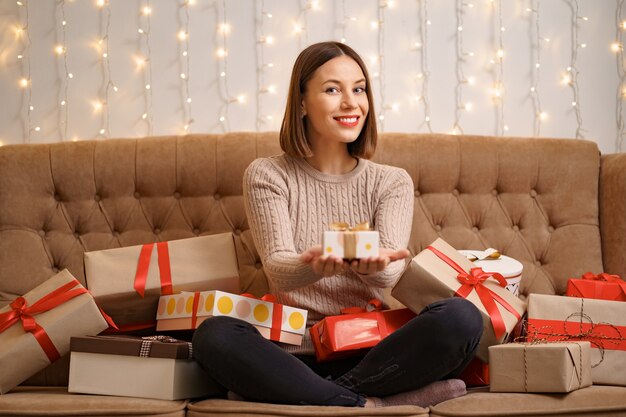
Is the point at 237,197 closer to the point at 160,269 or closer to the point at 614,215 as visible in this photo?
the point at 160,269

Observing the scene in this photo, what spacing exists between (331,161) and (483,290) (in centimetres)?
57

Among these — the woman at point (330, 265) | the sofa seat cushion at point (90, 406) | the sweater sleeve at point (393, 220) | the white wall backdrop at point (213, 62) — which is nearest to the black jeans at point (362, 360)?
the woman at point (330, 265)

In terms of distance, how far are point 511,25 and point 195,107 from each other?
122 cm

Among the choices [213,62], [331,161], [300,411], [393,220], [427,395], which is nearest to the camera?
[300,411]

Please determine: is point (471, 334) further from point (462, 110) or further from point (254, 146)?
point (462, 110)

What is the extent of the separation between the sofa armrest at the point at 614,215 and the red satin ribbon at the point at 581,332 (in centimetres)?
54

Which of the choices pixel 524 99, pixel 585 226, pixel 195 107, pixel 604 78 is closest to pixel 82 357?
pixel 195 107

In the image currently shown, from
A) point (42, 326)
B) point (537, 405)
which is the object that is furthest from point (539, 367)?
point (42, 326)

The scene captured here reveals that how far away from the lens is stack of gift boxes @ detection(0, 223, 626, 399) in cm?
153

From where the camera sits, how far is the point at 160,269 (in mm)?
1903

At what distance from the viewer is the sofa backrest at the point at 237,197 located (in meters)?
2.16

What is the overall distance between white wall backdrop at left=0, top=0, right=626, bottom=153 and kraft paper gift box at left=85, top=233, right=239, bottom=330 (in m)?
0.64

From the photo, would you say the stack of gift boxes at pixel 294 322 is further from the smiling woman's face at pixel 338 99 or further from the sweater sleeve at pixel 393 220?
the smiling woman's face at pixel 338 99

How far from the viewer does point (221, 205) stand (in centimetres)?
219
